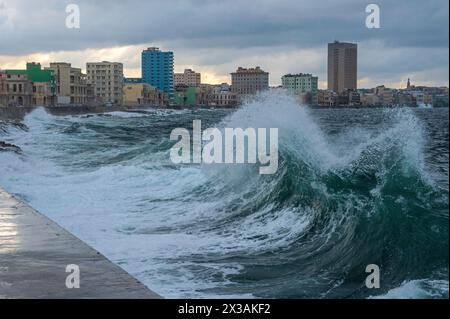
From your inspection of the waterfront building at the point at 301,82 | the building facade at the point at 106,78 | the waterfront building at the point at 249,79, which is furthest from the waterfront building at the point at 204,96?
the waterfront building at the point at 301,82

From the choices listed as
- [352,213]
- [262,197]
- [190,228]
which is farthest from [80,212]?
[352,213]

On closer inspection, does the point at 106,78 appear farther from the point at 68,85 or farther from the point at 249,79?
the point at 249,79

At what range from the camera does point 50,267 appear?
525 cm

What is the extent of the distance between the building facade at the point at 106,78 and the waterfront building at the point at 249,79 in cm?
2715

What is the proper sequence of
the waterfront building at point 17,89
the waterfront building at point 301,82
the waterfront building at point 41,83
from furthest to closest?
the waterfront building at point 41,83, the waterfront building at point 17,89, the waterfront building at point 301,82

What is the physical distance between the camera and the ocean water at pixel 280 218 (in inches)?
256

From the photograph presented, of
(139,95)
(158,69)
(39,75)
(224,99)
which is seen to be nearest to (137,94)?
(139,95)

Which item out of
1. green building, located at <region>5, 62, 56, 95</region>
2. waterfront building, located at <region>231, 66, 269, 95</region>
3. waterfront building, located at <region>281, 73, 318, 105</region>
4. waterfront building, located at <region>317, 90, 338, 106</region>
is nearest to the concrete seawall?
green building, located at <region>5, 62, 56, 95</region>

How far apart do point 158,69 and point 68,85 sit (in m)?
41.3

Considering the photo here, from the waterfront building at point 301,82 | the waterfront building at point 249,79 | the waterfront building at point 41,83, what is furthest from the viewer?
the waterfront building at point 41,83

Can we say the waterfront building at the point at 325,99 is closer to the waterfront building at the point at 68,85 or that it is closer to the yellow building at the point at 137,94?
the waterfront building at the point at 68,85

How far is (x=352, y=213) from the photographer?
9188 mm

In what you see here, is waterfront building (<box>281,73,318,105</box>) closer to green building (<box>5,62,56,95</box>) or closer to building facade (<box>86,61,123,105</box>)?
green building (<box>5,62,56,95</box>)

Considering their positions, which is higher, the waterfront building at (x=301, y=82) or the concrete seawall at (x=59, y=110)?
the waterfront building at (x=301, y=82)
